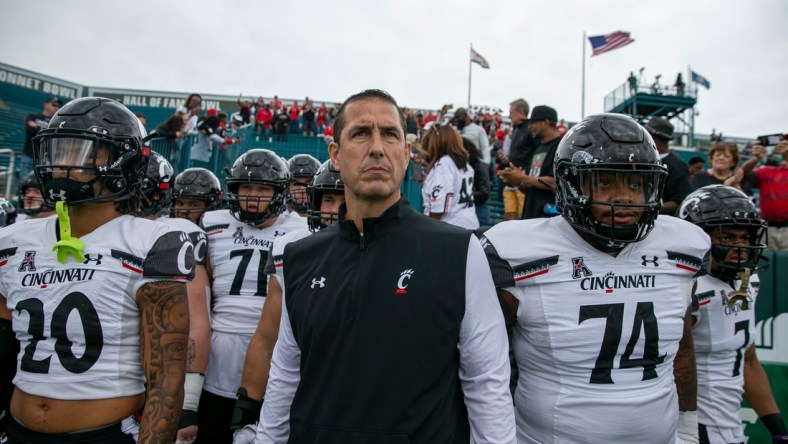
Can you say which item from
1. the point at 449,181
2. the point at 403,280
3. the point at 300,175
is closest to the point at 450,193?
the point at 449,181

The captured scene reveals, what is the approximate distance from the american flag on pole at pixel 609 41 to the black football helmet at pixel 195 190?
22.3 metres

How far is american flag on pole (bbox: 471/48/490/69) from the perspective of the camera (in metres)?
26.2

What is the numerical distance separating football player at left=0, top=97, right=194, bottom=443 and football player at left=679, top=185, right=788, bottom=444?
299 centimetres

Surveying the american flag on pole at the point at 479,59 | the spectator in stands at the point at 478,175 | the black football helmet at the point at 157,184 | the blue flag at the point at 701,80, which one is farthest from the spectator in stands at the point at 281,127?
the blue flag at the point at 701,80

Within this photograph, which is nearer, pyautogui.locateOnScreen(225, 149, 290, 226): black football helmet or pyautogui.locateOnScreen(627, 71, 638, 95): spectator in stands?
pyautogui.locateOnScreen(225, 149, 290, 226): black football helmet

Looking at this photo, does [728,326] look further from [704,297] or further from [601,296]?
[601,296]

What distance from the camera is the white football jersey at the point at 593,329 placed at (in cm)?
222

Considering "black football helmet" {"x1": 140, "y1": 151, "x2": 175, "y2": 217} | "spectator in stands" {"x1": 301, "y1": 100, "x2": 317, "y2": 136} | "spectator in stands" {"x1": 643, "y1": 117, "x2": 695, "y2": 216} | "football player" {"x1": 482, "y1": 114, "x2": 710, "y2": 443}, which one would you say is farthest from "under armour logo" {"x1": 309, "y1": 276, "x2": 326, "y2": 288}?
"spectator in stands" {"x1": 301, "y1": 100, "x2": 317, "y2": 136}

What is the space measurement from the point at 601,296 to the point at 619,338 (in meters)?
0.20

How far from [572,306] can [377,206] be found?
1019 millimetres

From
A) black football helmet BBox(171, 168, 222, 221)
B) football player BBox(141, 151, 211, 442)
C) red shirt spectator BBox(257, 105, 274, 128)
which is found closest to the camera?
football player BBox(141, 151, 211, 442)

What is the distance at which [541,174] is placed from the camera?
5621 millimetres

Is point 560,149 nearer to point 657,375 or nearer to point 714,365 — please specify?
point 657,375

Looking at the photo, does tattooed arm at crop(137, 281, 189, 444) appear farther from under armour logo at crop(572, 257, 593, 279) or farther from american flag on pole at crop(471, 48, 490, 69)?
american flag on pole at crop(471, 48, 490, 69)
